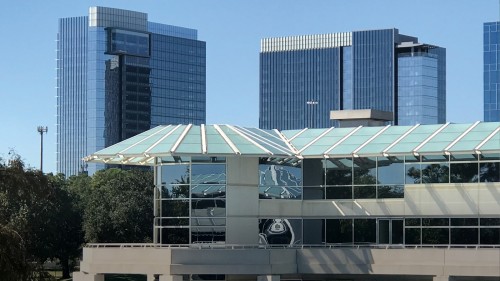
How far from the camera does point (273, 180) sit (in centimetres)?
7144

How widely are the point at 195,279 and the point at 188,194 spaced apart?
16.1 ft

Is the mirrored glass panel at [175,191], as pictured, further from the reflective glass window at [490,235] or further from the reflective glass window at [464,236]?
the reflective glass window at [490,235]

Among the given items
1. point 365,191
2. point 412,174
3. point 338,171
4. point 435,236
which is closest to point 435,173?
point 412,174

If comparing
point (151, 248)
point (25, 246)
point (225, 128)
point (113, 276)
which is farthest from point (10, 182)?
point (113, 276)

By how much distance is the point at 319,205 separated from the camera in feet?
234

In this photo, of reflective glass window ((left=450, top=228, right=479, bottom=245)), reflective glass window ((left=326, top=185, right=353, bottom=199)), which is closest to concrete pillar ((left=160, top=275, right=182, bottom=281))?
reflective glass window ((left=326, top=185, right=353, bottom=199))

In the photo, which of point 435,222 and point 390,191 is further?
point 390,191

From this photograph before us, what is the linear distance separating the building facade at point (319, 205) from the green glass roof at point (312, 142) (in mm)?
96

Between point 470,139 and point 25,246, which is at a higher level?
point 470,139

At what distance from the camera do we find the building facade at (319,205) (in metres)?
66.9

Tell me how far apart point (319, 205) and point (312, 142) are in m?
4.04

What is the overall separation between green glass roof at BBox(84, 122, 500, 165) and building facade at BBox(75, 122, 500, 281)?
96 mm

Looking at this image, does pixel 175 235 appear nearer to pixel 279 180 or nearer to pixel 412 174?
pixel 279 180

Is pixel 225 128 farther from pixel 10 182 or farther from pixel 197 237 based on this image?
pixel 10 182
